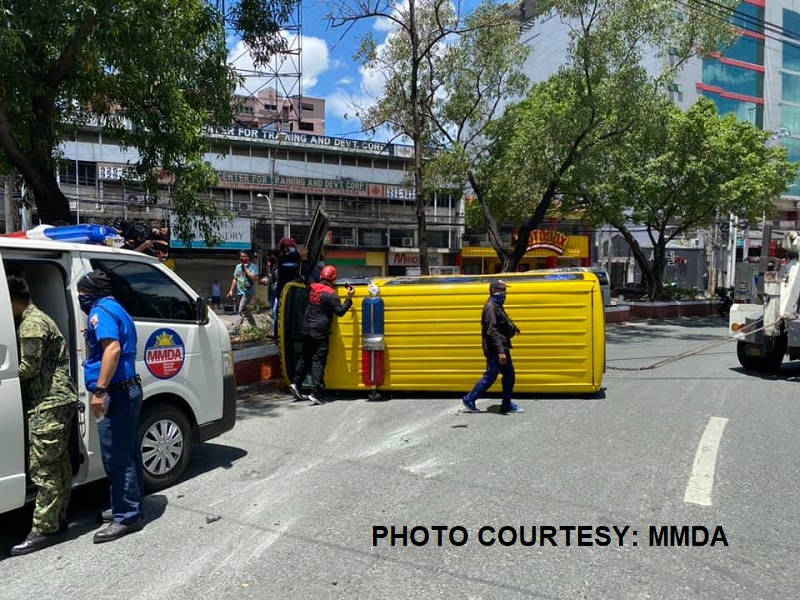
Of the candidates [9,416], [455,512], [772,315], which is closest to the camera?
[9,416]

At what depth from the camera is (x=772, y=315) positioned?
32.9 feet

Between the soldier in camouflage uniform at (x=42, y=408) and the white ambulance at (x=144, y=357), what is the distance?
7 cm

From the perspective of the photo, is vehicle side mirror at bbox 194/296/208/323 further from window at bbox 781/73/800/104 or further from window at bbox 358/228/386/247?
window at bbox 781/73/800/104

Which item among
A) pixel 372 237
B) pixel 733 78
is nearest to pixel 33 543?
pixel 372 237

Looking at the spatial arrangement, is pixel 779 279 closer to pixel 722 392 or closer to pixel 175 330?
pixel 722 392

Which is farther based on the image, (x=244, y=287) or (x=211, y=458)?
(x=244, y=287)

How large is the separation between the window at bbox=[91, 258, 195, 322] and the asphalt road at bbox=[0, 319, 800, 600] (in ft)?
4.53

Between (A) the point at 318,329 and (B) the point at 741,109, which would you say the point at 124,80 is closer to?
(A) the point at 318,329

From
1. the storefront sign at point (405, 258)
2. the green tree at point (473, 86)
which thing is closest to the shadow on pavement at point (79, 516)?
the green tree at point (473, 86)

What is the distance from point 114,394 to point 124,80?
5.64 meters

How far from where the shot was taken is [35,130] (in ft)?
26.1

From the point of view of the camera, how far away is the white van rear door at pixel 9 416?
3.87m

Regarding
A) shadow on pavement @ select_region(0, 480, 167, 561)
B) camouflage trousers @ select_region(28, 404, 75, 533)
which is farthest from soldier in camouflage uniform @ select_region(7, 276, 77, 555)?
shadow on pavement @ select_region(0, 480, 167, 561)

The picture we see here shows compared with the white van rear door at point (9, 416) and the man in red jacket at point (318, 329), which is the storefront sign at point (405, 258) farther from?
the white van rear door at point (9, 416)
